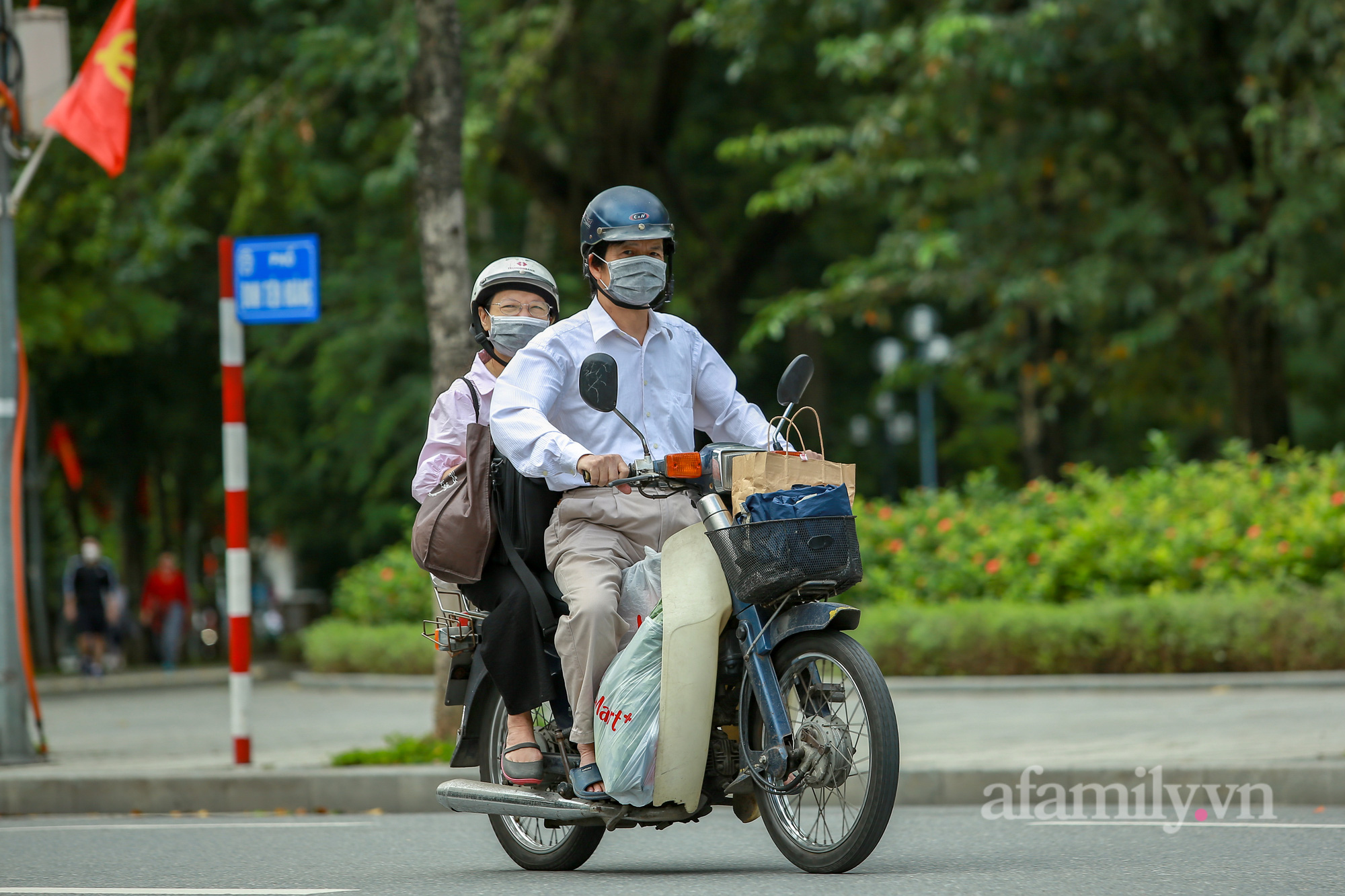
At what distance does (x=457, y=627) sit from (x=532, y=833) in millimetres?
728

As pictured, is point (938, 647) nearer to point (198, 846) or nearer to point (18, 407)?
point (18, 407)

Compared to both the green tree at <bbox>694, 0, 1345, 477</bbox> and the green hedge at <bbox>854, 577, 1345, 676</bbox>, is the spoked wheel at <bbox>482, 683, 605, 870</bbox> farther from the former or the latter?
the green tree at <bbox>694, 0, 1345, 477</bbox>

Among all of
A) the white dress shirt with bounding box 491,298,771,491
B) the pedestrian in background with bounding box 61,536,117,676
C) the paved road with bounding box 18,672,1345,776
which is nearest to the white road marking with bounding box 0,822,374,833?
the paved road with bounding box 18,672,1345,776

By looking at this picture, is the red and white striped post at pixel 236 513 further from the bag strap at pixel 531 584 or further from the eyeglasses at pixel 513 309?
the bag strap at pixel 531 584

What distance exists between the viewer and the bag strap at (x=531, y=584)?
18.4ft

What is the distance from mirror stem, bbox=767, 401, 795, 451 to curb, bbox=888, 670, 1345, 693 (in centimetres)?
677

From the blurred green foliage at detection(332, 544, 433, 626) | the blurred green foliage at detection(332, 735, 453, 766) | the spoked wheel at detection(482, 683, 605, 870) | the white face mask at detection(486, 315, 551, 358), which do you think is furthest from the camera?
the blurred green foliage at detection(332, 544, 433, 626)

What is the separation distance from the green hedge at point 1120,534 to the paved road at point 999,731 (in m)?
1.68

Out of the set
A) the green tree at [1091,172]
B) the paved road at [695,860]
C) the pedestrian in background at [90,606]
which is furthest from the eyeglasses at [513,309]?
the pedestrian in background at [90,606]

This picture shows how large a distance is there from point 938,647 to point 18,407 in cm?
651

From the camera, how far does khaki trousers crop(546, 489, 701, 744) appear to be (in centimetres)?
539

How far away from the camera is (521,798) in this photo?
561cm

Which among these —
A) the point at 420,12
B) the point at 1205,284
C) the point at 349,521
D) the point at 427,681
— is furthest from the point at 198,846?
the point at 349,521

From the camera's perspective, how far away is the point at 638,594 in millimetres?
5473
